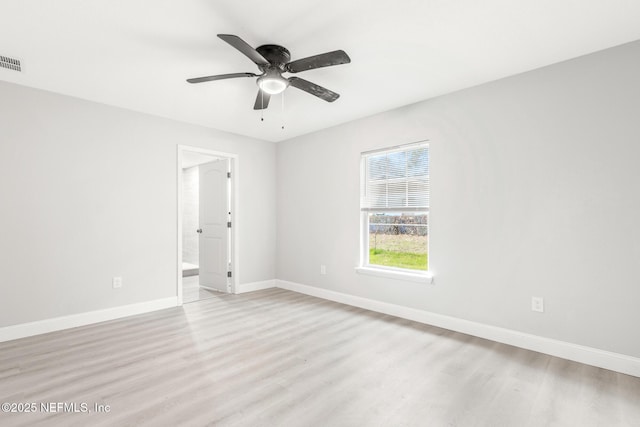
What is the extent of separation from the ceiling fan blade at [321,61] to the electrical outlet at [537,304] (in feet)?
8.53

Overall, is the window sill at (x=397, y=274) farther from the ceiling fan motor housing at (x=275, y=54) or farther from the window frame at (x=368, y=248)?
the ceiling fan motor housing at (x=275, y=54)

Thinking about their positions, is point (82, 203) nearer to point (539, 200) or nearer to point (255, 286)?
point (255, 286)

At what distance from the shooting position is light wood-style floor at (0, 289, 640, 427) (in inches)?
72.2

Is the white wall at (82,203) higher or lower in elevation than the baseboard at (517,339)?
higher

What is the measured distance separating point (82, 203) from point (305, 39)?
10.0ft

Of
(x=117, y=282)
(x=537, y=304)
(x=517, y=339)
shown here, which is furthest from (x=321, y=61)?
(x=117, y=282)

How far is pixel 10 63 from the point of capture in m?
2.69

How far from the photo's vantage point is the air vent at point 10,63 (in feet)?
8.60

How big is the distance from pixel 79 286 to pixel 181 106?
235 cm

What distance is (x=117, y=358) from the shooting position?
103 inches

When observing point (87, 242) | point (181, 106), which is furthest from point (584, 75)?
point (87, 242)

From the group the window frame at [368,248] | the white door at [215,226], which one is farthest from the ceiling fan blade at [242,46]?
the white door at [215,226]

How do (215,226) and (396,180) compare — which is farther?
(215,226)

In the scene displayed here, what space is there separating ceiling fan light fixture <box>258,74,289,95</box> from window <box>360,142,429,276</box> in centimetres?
187
